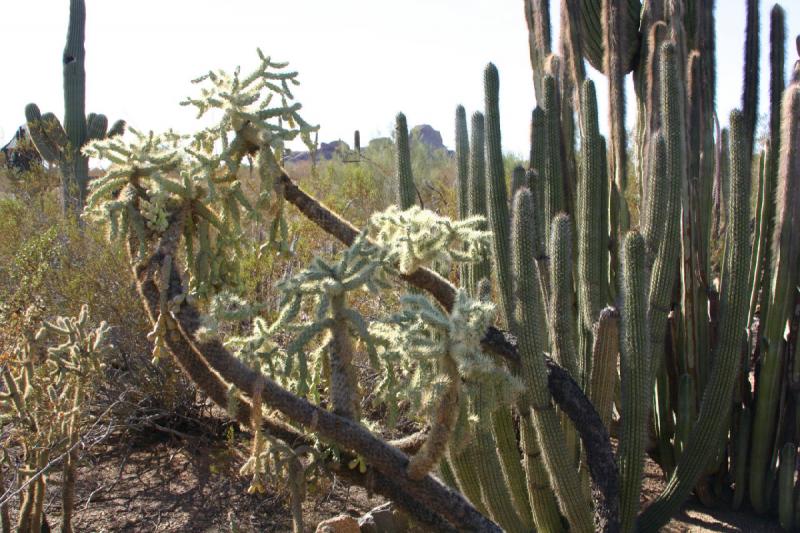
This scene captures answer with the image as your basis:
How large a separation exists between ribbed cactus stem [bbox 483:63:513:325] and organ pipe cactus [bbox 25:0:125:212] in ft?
28.5

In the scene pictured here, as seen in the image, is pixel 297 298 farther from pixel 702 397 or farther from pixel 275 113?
pixel 702 397

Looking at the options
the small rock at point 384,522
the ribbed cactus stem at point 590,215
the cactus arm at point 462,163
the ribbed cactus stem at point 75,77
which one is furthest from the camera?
the ribbed cactus stem at point 75,77

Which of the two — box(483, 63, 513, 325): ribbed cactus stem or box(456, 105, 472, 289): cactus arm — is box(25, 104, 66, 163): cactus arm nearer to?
box(456, 105, 472, 289): cactus arm

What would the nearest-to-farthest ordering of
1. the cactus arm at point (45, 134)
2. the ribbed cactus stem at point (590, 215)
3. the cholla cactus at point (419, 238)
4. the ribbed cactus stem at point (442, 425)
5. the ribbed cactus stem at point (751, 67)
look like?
the ribbed cactus stem at point (442, 425) < the cholla cactus at point (419, 238) < the ribbed cactus stem at point (590, 215) < the ribbed cactus stem at point (751, 67) < the cactus arm at point (45, 134)

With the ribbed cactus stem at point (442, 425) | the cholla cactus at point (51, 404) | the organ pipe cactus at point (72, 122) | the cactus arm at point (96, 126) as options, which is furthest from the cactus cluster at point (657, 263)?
the cactus arm at point (96, 126)

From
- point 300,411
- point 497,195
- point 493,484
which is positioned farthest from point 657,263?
point 300,411

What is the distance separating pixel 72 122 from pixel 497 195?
11457 millimetres

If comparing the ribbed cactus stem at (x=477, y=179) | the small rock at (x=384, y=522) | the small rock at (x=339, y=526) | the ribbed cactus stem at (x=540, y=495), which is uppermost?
the ribbed cactus stem at (x=477, y=179)

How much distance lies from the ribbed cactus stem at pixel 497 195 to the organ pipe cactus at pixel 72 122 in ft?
28.5

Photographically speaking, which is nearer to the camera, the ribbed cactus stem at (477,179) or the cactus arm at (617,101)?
the ribbed cactus stem at (477,179)

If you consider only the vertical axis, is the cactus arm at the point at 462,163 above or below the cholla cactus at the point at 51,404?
above

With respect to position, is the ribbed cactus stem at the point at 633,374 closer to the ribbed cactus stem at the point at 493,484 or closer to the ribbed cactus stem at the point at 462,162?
the ribbed cactus stem at the point at 493,484

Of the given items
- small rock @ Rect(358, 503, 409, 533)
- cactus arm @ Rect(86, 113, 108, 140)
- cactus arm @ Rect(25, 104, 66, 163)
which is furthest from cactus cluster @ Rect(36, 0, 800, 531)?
cactus arm @ Rect(86, 113, 108, 140)

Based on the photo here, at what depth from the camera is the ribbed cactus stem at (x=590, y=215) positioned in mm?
4340
